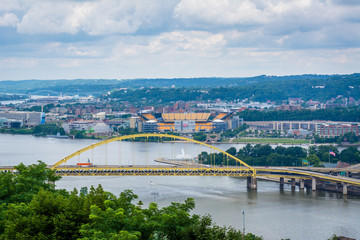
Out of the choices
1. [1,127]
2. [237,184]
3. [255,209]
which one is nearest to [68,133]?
[1,127]

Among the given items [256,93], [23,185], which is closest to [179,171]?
[23,185]

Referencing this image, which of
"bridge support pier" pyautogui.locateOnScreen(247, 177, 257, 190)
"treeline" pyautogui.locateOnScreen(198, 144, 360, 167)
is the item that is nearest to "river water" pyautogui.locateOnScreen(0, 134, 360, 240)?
"bridge support pier" pyautogui.locateOnScreen(247, 177, 257, 190)

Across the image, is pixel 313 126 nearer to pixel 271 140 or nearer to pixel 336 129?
pixel 336 129

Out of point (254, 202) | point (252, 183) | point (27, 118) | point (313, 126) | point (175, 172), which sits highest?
point (27, 118)

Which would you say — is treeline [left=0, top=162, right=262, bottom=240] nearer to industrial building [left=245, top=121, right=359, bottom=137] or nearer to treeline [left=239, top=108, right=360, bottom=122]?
industrial building [left=245, top=121, right=359, bottom=137]

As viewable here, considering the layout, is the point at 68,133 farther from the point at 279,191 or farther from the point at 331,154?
the point at 279,191

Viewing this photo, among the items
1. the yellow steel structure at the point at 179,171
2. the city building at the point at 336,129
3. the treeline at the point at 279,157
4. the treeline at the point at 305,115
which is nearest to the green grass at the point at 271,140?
the city building at the point at 336,129

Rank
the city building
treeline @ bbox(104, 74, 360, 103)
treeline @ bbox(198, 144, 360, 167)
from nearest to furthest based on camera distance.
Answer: treeline @ bbox(198, 144, 360, 167)
the city building
treeline @ bbox(104, 74, 360, 103)
